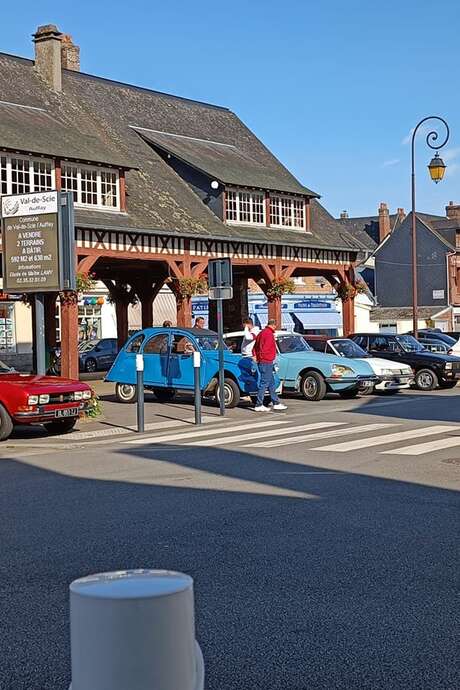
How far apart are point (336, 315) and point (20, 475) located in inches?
1783

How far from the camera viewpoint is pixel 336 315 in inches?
2237

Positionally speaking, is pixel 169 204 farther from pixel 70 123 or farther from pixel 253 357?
pixel 253 357

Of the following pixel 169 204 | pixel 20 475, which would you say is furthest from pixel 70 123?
pixel 20 475

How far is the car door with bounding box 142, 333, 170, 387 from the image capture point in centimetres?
2289

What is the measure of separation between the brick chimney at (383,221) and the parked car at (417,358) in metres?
54.3

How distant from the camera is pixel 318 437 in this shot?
15984 mm

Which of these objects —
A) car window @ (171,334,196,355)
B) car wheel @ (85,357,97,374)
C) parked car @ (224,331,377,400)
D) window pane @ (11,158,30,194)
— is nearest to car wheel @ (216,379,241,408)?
car window @ (171,334,196,355)

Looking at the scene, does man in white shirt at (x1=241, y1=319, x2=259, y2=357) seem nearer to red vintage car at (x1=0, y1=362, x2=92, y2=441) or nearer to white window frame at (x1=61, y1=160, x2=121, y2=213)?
red vintage car at (x1=0, y1=362, x2=92, y2=441)

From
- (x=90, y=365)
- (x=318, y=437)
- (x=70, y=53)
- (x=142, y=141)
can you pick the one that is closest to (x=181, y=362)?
(x=318, y=437)

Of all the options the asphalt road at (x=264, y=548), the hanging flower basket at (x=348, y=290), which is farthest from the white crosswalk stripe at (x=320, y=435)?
the hanging flower basket at (x=348, y=290)

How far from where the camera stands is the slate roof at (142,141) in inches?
1144

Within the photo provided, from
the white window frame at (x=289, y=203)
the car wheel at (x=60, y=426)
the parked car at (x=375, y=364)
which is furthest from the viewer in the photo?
the white window frame at (x=289, y=203)

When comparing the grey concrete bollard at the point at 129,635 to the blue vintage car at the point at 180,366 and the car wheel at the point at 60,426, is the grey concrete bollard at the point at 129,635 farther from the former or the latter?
the blue vintage car at the point at 180,366

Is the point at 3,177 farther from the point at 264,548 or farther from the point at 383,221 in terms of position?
the point at 383,221
